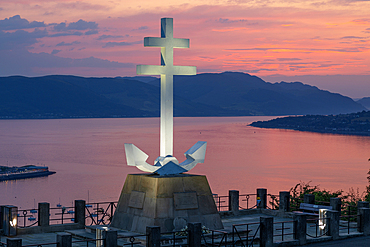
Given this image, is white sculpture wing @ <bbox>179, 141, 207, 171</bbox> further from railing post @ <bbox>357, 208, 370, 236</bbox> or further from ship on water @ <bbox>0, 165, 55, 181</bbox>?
ship on water @ <bbox>0, 165, 55, 181</bbox>

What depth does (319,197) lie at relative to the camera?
31.2 m

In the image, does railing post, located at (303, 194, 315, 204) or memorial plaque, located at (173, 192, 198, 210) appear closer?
memorial plaque, located at (173, 192, 198, 210)

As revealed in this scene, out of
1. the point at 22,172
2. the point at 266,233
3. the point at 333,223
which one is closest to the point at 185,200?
the point at 266,233

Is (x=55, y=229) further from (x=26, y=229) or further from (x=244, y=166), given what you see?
(x=244, y=166)

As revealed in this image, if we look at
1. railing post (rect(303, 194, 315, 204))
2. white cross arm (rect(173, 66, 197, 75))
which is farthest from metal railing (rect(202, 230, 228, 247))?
railing post (rect(303, 194, 315, 204))

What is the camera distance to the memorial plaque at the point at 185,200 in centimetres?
1814

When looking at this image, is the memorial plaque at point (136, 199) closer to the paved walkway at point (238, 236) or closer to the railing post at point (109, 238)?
the paved walkway at point (238, 236)

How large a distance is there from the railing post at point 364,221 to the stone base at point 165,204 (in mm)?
5755

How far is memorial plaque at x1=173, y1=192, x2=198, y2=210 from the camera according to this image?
1814cm

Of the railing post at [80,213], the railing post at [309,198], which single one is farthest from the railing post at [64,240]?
the railing post at [309,198]

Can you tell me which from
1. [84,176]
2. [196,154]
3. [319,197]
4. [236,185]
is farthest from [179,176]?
[84,176]

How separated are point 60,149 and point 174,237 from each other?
496 feet

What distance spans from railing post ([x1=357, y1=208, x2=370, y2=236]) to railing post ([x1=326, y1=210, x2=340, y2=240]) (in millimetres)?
1562

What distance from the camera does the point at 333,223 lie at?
63.6 ft
